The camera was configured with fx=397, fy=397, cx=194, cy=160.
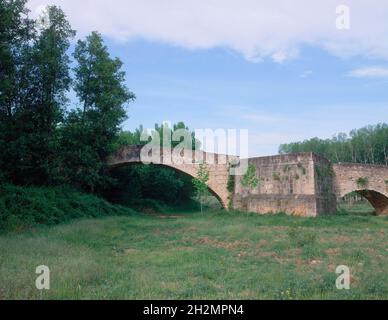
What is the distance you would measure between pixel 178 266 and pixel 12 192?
11391 millimetres

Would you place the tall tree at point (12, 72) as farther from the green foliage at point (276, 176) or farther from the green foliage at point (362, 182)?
the green foliage at point (362, 182)

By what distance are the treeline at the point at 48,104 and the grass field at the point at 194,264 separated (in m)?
7.06

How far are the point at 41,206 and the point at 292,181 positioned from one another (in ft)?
40.3

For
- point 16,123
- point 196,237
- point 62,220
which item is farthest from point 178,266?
point 16,123

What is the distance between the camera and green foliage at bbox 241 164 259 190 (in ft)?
72.7

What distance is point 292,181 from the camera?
816 inches

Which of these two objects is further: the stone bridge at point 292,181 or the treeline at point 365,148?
the treeline at point 365,148

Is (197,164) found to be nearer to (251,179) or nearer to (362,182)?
(251,179)

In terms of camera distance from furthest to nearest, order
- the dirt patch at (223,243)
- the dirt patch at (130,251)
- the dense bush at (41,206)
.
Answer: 1. the dense bush at (41,206)
2. the dirt patch at (223,243)
3. the dirt patch at (130,251)

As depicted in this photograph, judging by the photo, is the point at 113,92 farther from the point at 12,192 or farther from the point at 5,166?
the point at 12,192

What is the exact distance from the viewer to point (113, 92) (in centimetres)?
2552

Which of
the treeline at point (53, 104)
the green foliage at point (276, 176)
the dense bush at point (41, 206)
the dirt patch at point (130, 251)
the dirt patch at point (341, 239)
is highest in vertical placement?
the treeline at point (53, 104)

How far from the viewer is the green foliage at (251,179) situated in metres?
22.2

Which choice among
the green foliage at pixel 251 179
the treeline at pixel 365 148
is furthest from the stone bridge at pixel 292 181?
the treeline at pixel 365 148
